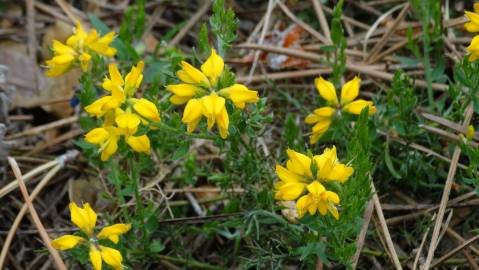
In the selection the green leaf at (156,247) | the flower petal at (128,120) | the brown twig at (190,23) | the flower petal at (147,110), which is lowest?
the green leaf at (156,247)

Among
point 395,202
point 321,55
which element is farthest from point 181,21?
point 395,202

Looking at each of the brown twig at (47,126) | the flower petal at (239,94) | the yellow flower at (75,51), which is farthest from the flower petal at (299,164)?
the brown twig at (47,126)

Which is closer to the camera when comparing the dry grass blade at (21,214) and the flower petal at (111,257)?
the flower petal at (111,257)

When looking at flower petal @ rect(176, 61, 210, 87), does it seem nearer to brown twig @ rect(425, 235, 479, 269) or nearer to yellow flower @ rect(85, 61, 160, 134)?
yellow flower @ rect(85, 61, 160, 134)

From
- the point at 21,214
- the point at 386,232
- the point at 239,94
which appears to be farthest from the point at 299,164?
the point at 21,214

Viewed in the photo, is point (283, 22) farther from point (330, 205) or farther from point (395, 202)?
point (330, 205)

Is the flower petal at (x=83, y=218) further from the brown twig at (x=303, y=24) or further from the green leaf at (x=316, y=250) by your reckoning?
the brown twig at (x=303, y=24)

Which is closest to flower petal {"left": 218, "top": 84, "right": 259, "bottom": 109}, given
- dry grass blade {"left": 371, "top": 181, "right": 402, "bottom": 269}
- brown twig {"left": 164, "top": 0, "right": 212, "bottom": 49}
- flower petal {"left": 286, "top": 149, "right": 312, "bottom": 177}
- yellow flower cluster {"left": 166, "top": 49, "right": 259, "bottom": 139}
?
yellow flower cluster {"left": 166, "top": 49, "right": 259, "bottom": 139}
